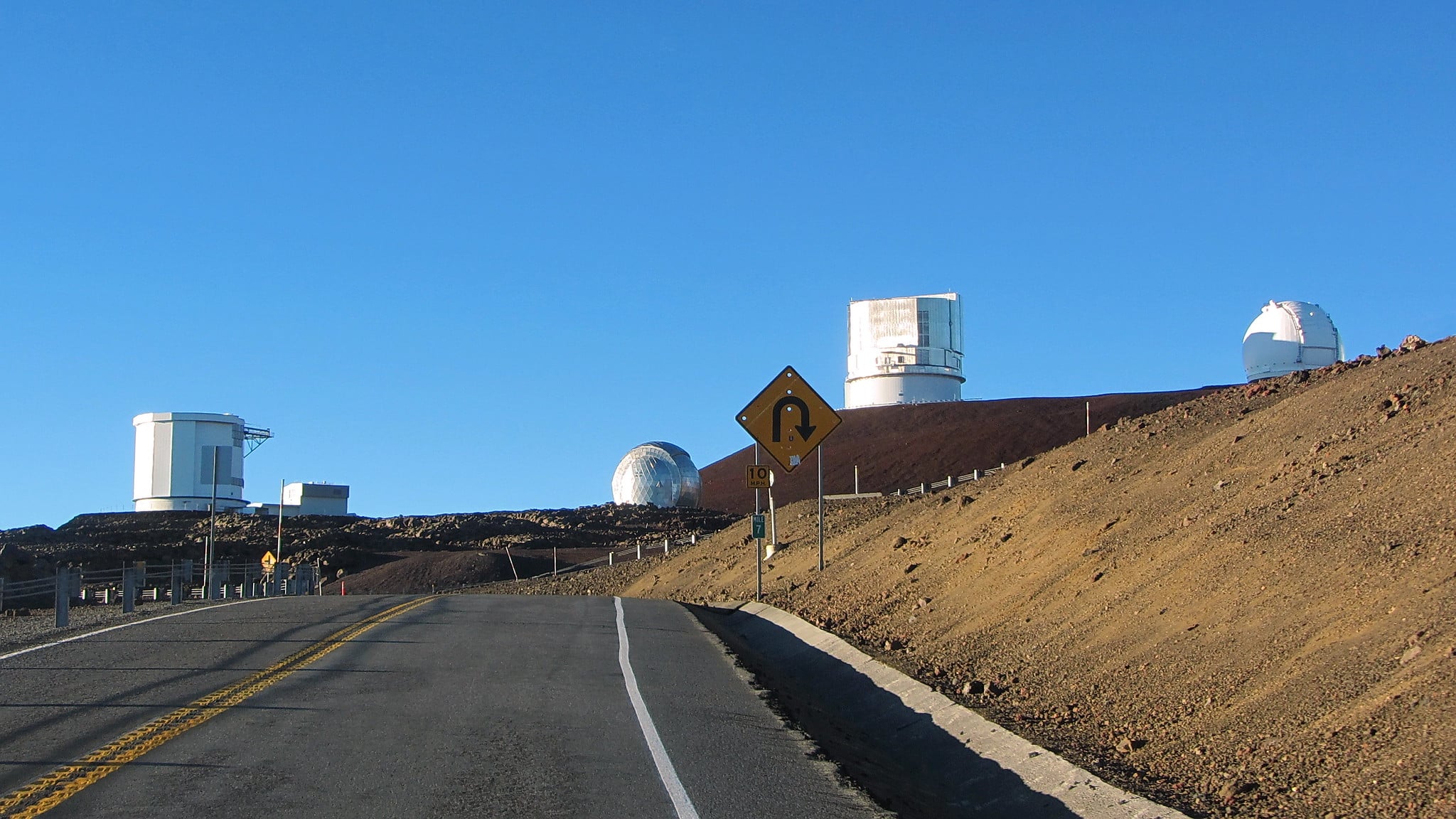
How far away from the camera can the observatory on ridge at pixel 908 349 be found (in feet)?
280

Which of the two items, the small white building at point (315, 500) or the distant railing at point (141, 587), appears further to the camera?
the small white building at point (315, 500)

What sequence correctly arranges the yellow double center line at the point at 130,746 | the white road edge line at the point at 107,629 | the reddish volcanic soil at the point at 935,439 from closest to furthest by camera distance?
the yellow double center line at the point at 130,746 → the white road edge line at the point at 107,629 → the reddish volcanic soil at the point at 935,439

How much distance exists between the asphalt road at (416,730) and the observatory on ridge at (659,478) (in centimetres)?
5983

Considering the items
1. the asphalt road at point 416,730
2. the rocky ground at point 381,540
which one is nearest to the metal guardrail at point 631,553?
A: the rocky ground at point 381,540

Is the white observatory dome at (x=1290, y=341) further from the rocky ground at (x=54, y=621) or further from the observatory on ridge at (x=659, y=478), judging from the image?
the rocky ground at (x=54, y=621)

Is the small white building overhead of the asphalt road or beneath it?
overhead

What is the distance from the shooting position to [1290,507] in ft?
44.3

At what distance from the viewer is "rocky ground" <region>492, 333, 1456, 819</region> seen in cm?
828

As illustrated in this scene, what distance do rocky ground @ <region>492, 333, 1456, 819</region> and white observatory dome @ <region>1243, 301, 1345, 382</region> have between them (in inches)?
1757

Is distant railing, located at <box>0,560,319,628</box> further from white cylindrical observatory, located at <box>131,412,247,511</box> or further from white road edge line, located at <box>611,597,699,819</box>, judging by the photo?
white cylindrical observatory, located at <box>131,412,247,511</box>

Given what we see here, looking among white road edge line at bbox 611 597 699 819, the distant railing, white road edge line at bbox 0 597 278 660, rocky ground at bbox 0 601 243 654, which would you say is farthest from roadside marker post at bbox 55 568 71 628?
white road edge line at bbox 611 597 699 819

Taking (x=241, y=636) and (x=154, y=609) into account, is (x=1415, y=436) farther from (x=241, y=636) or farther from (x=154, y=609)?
(x=154, y=609)

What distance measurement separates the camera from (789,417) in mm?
25047

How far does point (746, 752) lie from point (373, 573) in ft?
141
